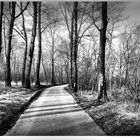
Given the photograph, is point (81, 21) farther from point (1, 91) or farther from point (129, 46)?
point (1, 91)

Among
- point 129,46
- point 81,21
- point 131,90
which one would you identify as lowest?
point 131,90

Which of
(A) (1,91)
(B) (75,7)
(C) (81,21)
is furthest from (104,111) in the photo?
(C) (81,21)

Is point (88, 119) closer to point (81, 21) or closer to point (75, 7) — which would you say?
point (75, 7)

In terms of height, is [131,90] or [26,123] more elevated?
[131,90]

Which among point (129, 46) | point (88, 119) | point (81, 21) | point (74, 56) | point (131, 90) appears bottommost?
point (88, 119)

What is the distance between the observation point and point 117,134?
5.52 m

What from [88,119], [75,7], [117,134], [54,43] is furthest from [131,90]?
[54,43]

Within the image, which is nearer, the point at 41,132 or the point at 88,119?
the point at 41,132

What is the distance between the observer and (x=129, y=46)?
24.4 metres

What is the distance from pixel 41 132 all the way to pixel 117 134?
7.35ft

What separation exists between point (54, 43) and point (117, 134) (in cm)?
3385

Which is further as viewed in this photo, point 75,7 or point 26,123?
point 75,7

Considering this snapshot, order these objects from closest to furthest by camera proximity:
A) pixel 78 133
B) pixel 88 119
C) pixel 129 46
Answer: pixel 78 133, pixel 88 119, pixel 129 46

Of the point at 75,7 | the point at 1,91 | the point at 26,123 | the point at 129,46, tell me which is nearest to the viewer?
the point at 26,123
